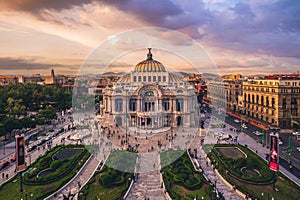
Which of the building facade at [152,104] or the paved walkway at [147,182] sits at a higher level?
the building facade at [152,104]

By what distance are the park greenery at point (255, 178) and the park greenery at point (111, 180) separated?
7.87 meters

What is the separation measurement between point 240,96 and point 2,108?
46.2 m

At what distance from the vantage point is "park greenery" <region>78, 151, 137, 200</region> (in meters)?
18.2

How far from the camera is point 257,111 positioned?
1809 inches

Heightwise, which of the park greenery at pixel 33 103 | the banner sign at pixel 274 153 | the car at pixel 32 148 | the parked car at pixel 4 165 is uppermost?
A: the park greenery at pixel 33 103

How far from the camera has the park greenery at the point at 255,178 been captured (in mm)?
18516

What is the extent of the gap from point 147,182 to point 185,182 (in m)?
3.08

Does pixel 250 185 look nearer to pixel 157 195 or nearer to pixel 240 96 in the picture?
pixel 157 195

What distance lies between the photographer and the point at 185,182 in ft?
63.6

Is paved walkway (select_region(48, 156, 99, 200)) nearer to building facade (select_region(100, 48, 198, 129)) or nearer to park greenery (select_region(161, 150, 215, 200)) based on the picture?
park greenery (select_region(161, 150, 215, 200))

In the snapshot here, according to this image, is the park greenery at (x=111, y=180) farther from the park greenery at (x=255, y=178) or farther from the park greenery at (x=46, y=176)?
the park greenery at (x=255, y=178)

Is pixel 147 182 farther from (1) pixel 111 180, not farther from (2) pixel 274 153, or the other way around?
(2) pixel 274 153

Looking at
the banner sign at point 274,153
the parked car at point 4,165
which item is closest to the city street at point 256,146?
the banner sign at point 274,153

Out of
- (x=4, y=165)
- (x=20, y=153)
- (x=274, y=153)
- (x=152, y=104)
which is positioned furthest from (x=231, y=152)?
(x=4, y=165)
